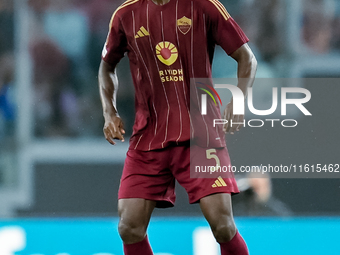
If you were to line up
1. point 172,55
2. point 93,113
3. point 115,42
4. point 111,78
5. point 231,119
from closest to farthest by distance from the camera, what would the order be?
point 231,119
point 172,55
point 115,42
point 111,78
point 93,113

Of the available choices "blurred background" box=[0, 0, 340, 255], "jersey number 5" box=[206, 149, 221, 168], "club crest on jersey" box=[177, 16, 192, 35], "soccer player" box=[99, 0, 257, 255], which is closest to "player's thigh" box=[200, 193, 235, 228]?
"soccer player" box=[99, 0, 257, 255]

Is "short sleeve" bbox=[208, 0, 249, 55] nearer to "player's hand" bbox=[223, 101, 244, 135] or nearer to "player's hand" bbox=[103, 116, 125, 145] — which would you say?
"player's hand" bbox=[223, 101, 244, 135]

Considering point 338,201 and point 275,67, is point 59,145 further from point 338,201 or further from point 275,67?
point 338,201

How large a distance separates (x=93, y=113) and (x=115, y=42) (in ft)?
9.70

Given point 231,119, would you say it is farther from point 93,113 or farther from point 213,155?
point 93,113

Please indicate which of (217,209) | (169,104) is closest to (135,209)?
(217,209)

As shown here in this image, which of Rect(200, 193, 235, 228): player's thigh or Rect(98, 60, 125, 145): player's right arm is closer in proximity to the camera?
Rect(200, 193, 235, 228): player's thigh

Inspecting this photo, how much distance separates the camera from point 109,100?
277cm

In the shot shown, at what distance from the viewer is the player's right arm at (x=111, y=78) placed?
8.57 feet

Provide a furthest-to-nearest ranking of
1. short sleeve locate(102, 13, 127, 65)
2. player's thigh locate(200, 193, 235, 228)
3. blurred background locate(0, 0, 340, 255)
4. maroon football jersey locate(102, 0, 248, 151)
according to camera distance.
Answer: blurred background locate(0, 0, 340, 255) < short sleeve locate(102, 13, 127, 65) < maroon football jersey locate(102, 0, 248, 151) < player's thigh locate(200, 193, 235, 228)

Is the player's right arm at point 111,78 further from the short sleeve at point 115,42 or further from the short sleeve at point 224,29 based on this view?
the short sleeve at point 224,29

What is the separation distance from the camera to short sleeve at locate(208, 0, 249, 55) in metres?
2.51

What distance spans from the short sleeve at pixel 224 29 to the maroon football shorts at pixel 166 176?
0.51 m

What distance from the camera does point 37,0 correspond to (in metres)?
5.68
